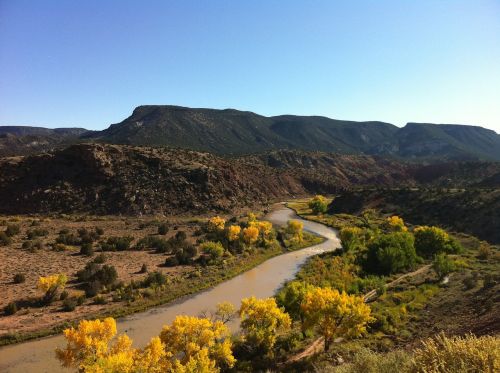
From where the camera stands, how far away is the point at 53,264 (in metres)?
45.0

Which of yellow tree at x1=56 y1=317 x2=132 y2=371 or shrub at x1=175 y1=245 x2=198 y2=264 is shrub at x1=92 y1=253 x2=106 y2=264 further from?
yellow tree at x1=56 y1=317 x2=132 y2=371

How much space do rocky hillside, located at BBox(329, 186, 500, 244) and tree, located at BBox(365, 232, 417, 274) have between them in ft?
75.5

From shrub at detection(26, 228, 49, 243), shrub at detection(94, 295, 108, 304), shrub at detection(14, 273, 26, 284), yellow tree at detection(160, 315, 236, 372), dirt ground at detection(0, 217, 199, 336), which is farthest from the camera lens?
shrub at detection(26, 228, 49, 243)

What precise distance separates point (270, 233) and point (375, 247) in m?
21.4

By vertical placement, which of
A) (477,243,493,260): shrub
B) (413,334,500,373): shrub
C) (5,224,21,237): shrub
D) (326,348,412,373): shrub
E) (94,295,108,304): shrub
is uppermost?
(413,334,500,373): shrub

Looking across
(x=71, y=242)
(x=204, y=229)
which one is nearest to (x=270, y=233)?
(x=204, y=229)

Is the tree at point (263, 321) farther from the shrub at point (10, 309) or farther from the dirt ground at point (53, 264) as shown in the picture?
the shrub at point (10, 309)

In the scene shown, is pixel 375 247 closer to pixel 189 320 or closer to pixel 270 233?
pixel 270 233

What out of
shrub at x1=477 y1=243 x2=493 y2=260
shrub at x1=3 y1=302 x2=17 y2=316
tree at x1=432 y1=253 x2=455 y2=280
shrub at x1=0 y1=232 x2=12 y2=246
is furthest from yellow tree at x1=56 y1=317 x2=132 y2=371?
shrub at x1=477 y1=243 x2=493 y2=260

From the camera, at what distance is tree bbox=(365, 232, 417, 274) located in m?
47.2

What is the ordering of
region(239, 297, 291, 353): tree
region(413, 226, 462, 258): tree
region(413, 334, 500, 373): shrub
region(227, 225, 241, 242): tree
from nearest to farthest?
region(413, 334, 500, 373): shrub, region(239, 297, 291, 353): tree, region(413, 226, 462, 258): tree, region(227, 225, 241, 242): tree

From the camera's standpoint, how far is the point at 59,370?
80.5 ft

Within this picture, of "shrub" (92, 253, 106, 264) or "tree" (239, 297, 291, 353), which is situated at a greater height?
"tree" (239, 297, 291, 353)

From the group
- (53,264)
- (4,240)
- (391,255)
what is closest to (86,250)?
(53,264)
